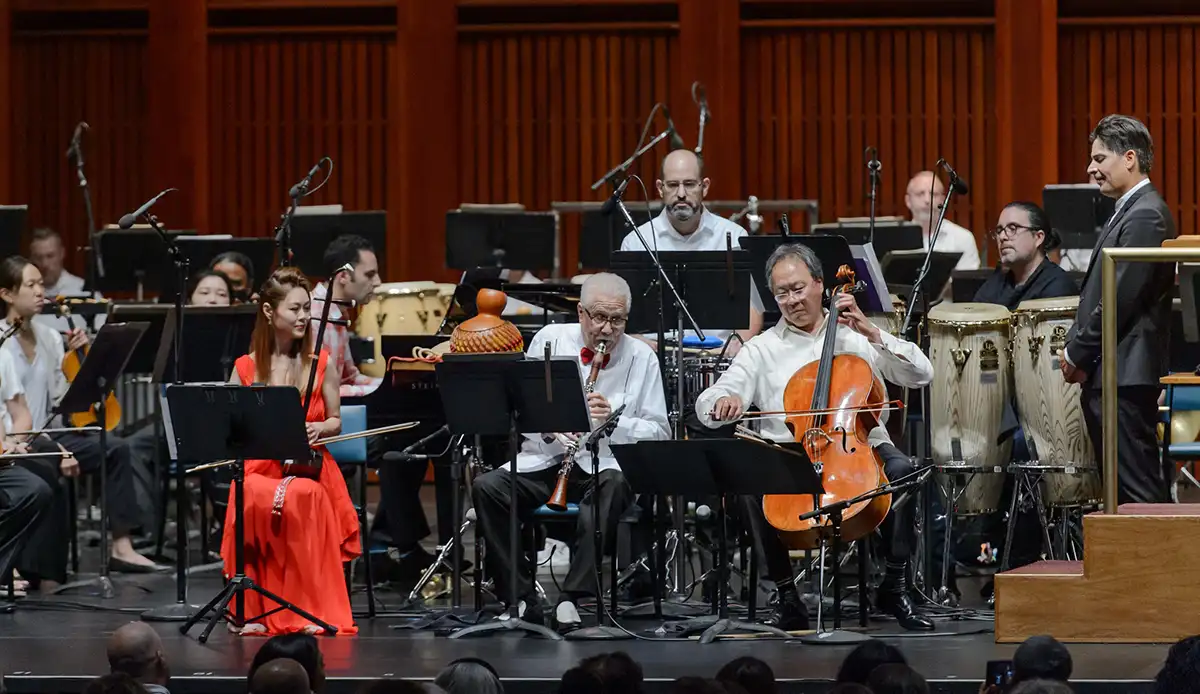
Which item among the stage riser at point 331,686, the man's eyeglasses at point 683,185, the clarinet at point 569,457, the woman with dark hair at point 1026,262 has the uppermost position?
the man's eyeglasses at point 683,185

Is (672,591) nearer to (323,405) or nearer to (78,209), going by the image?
(323,405)

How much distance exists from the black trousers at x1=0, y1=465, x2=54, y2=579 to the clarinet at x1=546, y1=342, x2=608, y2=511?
6.70 ft

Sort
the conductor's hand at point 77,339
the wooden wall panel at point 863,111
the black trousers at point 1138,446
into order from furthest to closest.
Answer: the wooden wall panel at point 863,111, the conductor's hand at point 77,339, the black trousers at point 1138,446

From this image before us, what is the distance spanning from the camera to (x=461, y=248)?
896cm

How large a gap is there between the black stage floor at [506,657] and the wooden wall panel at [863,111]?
503cm

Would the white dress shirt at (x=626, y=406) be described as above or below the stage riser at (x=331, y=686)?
above

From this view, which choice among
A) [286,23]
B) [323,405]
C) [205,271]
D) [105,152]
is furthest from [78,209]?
[323,405]

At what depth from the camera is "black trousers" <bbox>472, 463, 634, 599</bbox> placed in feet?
21.1

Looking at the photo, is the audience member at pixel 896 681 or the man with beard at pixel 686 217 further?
the man with beard at pixel 686 217

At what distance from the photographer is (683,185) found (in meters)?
7.68

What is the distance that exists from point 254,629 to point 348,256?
7.48 feet

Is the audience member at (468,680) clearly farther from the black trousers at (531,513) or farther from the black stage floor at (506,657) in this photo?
the black trousers at (531,513)

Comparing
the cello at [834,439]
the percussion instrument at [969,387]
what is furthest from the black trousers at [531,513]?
the percussion instrument at [969,387]

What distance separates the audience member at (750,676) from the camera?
4090 millimetres
